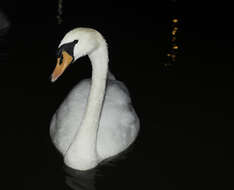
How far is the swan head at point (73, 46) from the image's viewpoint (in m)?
4.15

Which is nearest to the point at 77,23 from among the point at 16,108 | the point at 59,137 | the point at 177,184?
the point at 16,108

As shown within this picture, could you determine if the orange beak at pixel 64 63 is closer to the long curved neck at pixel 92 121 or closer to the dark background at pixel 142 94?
the long curved neck at pixel 92 121

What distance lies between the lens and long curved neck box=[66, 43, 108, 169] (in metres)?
4.73

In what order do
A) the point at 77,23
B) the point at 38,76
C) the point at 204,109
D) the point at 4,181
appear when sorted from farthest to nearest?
the point at 77,23
the point at 38,76
the point at 204,109
the point at 4,181

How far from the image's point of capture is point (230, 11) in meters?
13.6

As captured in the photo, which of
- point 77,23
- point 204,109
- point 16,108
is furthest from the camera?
point 77,23

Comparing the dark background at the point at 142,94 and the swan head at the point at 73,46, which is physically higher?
the swan head at the point at 73,46

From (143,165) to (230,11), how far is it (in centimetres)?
947

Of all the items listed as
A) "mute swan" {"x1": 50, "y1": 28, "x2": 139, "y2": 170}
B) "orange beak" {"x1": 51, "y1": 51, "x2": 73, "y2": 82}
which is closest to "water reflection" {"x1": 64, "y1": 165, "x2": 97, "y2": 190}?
"mute swan" {"x1": 50, "y1": 28, "x2": 139, "y2": 170}

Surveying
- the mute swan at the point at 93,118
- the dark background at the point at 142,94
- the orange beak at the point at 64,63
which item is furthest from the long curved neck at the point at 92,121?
the orange beak at the point at 64,63

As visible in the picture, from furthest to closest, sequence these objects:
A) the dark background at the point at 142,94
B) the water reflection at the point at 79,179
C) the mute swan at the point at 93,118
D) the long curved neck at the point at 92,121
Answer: the dark background at the point at 142,94
the water reflection at the point at 79,179
the long curved neck at the point at 92,121
the mute swan at the point at 93,118

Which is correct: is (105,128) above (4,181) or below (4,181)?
above

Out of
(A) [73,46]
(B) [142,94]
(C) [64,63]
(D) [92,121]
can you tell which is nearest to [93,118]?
(D) [92,121]

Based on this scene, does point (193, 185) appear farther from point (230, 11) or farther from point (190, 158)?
point (230, 11)
